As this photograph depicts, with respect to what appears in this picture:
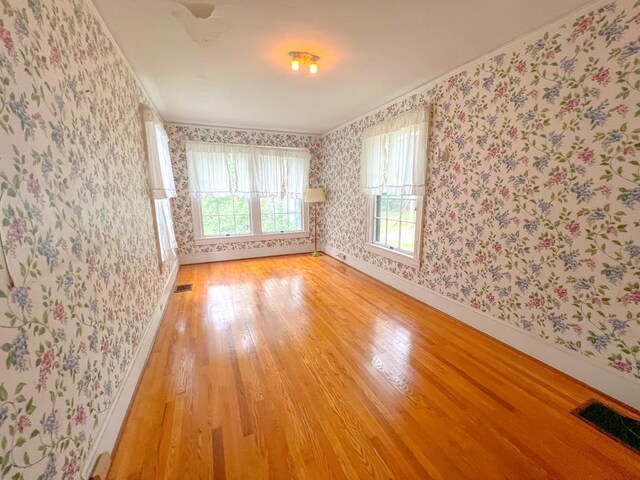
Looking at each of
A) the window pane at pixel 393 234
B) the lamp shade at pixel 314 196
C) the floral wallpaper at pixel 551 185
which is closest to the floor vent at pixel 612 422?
the floral wallpaper at pixel 551 185

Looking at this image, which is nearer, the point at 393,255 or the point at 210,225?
the point at 393,255

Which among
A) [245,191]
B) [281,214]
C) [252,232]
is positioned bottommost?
[252,232]

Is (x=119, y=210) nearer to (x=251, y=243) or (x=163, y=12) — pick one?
(x=163, y=12)

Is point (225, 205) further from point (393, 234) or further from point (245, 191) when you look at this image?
point (393, 234)

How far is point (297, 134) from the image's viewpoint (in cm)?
508

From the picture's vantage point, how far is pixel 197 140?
4445 mm

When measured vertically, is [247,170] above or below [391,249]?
above

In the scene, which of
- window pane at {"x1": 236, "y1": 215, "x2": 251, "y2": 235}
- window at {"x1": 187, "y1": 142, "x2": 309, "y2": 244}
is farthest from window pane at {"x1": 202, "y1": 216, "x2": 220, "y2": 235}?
window pane at {"x1": 236, "y1": 215, "x2": 251, "y2": 235}

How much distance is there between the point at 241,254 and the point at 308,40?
3.84 metres

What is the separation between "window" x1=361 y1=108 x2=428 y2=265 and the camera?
297 centimetres

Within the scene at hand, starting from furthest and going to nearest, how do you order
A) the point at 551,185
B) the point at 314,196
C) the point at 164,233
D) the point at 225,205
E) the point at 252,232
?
the point at 252,232, the point at 314,196, the point at 225,205, the point at 164,233, the point at 551,185

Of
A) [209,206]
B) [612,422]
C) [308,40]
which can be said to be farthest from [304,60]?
[209,206]

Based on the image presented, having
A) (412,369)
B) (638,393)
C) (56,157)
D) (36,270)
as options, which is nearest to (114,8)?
(56,157)

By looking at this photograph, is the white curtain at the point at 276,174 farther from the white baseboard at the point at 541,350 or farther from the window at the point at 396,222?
the white baseboard at the point at 541,350
